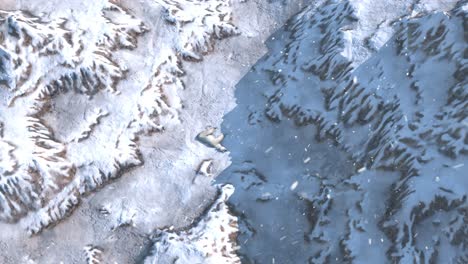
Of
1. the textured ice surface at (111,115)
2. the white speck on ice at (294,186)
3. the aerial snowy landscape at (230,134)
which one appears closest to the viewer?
the aerial snowy landscape at (230,134)

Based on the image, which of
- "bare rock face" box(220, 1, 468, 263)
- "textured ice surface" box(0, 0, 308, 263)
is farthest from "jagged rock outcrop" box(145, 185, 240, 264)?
"bare rock face" box(220, 1, 468, 263)

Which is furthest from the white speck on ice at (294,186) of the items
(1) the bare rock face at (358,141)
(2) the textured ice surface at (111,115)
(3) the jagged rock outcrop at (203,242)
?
(2) the textured ice surface at (111,115)

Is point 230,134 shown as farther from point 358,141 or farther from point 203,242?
point 358,141

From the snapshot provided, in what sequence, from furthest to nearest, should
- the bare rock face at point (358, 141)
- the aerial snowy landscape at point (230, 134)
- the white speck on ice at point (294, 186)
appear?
the white speck on ice at point (294, 186) → the aerial snowy landscape at point (230, 134) → the bare rock face at point (358, 141)

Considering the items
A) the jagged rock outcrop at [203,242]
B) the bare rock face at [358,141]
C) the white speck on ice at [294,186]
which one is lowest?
the jagged rock outcrop at [203,242]

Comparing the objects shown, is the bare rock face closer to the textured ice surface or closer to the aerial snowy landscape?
the aerial snowy landscape

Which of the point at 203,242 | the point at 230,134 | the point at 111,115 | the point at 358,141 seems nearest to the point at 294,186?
the point at 358,141

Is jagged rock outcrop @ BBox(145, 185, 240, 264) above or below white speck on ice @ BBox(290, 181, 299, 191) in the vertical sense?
below

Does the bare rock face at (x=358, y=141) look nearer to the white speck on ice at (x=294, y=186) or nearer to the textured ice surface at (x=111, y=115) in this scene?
the white speck on ice at (x=294, y=186)
